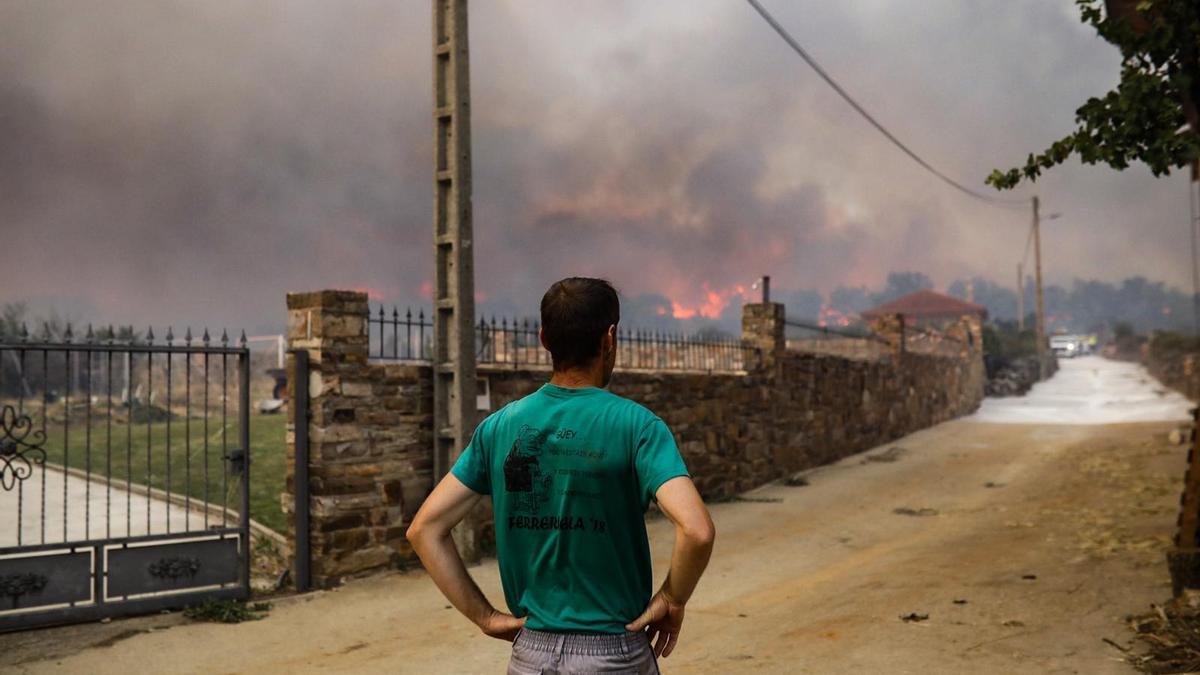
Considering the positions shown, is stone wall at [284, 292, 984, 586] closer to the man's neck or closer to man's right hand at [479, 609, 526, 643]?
man's right hand at [479, 609, 526, 643]

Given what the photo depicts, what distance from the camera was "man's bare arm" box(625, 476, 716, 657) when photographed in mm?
1957

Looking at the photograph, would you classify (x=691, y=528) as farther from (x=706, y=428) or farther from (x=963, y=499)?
(x=963, y=499)

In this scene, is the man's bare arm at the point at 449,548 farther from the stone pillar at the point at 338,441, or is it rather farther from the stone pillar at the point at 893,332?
the stone pillar at the point at 893,332

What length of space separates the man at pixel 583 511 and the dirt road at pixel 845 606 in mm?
3501

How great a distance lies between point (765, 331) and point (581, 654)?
12614 millimetres

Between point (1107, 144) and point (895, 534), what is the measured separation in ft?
18.5

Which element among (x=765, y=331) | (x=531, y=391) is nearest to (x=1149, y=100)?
(x=531, y=391)

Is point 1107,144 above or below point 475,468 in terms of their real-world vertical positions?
above

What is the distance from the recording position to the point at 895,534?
33.1 ft

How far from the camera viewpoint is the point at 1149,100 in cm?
534

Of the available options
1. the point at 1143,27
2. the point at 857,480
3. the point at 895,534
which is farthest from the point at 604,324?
the point at 857,480

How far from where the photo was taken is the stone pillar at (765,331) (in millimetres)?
14344

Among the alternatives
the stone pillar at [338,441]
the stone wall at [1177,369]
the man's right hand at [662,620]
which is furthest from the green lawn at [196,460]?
the stone wall at [1177,369]

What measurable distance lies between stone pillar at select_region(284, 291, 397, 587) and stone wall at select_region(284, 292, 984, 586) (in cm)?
1
